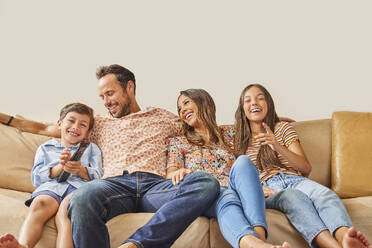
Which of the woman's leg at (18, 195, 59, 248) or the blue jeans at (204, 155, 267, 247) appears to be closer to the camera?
the blue jeans at (204, 155, 267, 247)

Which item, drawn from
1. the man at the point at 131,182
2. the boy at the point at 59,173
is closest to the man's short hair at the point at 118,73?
the man at the point at 131,182

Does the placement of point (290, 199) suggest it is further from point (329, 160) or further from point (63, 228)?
point (63, 228)

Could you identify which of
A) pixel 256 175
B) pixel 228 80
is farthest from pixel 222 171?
Answer: pixel 228 80

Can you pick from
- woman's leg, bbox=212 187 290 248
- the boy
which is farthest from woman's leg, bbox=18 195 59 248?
A: woman's leg, bbox=212 187 290 248

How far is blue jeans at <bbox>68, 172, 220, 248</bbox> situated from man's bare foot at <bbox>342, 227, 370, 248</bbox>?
48 cm

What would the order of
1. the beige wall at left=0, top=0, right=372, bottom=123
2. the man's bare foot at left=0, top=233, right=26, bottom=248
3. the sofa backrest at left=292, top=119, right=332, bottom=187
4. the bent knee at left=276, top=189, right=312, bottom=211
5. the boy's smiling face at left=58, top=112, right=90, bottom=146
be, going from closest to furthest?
the man's bare foot at left=0, top=233, right=26, bottom=248 → the bent knee at left=276, top=189, right=312, bottom=211 → the boy's smiling face at left=58, top=112, right=90, bottom=146 → the sofa backrest at left=292, top=119, right=332, bottom=187 → the beige wall at left=0, top=0, right=372, bottom=123

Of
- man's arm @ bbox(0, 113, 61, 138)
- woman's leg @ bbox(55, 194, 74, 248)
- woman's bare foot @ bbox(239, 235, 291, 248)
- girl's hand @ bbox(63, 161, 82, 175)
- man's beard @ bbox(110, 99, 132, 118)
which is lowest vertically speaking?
woman's leg @ bbox(55, 194, 74, 248)

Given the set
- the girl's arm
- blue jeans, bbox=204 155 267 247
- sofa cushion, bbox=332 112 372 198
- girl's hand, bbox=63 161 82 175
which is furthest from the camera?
sofa cushion, bbox=332 112 372 198

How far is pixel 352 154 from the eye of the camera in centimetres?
198

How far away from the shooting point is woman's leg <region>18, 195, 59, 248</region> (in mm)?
1342

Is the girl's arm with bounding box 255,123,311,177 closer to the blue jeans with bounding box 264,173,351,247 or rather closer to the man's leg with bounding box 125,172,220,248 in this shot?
the blue jeans with bounding box 264,173,351,247

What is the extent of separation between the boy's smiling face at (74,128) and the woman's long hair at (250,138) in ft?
2.51

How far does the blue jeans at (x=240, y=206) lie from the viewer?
1.24 metres

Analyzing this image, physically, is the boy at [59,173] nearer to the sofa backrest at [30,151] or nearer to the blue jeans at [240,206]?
the sofa backrest at [30,151]
